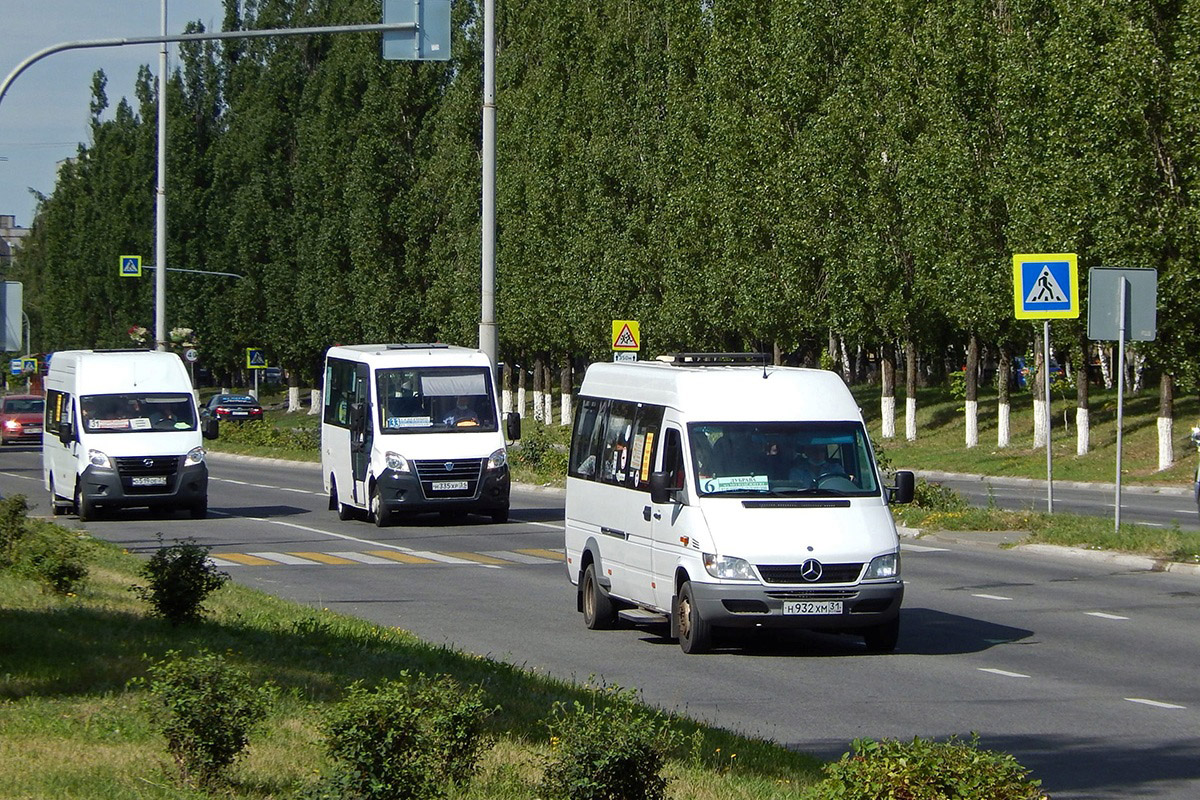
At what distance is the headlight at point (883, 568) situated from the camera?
13.2 m

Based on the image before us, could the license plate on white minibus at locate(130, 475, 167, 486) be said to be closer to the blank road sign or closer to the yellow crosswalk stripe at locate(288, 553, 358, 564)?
the yellow crosswalk stripe at locate(288, 553, 358, 564)

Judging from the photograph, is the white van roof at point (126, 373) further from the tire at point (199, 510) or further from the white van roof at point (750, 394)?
the white van roof at point (750, 394)

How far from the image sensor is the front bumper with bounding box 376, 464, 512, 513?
26.4m

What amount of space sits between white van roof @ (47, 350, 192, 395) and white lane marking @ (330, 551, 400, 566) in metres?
7.85

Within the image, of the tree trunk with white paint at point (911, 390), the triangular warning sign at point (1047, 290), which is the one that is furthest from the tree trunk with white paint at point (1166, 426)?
the triangular warning sign at point (1047, 290)

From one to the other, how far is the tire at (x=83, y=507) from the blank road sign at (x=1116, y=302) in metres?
16.7

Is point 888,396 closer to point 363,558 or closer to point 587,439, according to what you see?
point 363,558

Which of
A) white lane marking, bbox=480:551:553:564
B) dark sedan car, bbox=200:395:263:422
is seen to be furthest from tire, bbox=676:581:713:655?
dark sedan car, bbox=200:395:263:422

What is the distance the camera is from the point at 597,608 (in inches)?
592

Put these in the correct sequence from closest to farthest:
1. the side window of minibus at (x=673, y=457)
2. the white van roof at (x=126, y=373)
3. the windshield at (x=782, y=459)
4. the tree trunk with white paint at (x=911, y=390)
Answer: the windshield at (x=782, y=459), the side window of minibus at (x=673, y=457), the white van roof at (x=126, y=373), the tree trunk with white paint at (x=911, y=390)

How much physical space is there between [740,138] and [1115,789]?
151ft

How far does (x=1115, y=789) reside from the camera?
28.3ft

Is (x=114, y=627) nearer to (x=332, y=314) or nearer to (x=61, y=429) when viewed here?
(x=61, y=429)

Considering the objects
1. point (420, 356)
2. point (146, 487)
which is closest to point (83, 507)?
point (146, 487)
